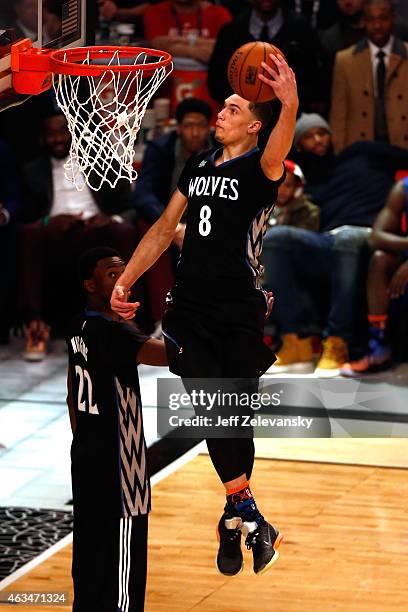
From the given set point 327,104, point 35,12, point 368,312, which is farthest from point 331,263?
point 35,12

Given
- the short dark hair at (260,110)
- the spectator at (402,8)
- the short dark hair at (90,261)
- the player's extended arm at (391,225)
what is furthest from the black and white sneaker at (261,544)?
the spectator at (402,8)

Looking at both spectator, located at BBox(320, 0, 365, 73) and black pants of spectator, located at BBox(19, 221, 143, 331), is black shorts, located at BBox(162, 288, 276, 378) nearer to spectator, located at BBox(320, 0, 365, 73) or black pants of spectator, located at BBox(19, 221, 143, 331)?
black pants of spectator, located at BBox(19, 221, 143, 331)

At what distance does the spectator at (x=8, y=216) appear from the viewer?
39.7ft

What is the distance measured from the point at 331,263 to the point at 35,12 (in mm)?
4725

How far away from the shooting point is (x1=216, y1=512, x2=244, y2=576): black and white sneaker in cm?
686

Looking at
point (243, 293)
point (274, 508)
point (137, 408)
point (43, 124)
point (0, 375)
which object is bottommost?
point (0, 375)

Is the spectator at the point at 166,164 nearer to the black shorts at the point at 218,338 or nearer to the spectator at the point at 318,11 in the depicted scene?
the spectator at the point at 318,11

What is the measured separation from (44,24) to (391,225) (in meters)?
4.60

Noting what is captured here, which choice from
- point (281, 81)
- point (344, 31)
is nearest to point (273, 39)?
point (344, 31)

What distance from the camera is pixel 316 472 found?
9.89 metres

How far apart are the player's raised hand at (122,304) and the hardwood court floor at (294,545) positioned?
183cm

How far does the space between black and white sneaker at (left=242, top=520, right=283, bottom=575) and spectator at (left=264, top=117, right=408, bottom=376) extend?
4876 millimetres

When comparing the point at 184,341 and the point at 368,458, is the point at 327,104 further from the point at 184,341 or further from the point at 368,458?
the point at 184,341

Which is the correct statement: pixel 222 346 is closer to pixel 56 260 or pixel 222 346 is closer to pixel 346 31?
pixel 56 260
